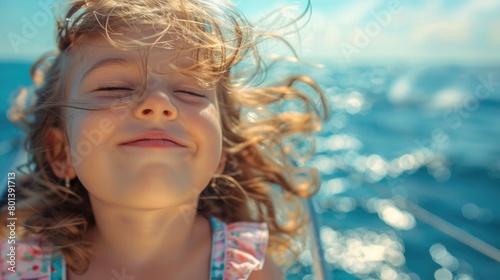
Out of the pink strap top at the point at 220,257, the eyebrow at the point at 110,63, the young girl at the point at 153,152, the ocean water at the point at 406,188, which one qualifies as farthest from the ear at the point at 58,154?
the ocean water at the point at 406,188

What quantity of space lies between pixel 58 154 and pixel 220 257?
1.39 feet

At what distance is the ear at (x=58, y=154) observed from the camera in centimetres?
123

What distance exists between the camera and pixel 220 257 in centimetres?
124

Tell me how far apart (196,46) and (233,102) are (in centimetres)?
34

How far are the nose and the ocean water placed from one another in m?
0.61

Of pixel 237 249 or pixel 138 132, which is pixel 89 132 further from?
pixel 237 249

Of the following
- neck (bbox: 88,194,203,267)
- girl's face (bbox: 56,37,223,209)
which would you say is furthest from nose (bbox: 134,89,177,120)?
neck (bbox: 88,194,203,267)

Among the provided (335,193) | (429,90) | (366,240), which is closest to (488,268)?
(366,240)

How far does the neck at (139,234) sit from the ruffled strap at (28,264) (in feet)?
0.29

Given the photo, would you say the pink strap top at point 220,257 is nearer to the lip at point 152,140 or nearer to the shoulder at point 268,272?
the shoulder at point 268,272

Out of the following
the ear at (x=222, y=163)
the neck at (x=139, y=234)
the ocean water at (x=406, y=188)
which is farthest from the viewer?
the ocean water at (x=406, y=188)

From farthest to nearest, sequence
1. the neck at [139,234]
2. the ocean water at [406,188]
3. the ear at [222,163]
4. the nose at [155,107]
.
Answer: the ocean water at [406,188], the ear at [222,163], the neck at [139,234], the nose at [155,107]

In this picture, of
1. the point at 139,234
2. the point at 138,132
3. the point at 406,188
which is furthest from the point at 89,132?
the point at 406,188

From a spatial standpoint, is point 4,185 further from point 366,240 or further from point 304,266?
point 366,240
